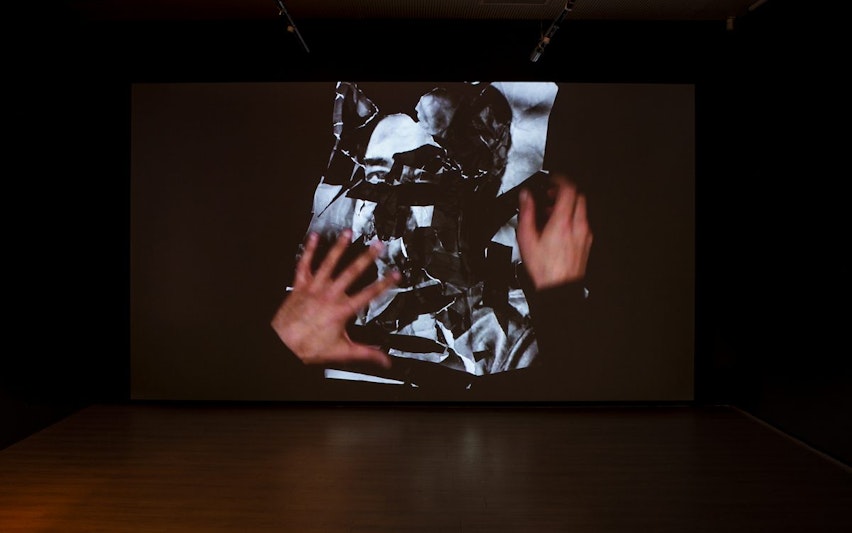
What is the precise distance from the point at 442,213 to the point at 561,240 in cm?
99

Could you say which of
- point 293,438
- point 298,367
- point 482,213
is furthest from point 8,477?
point 482,213

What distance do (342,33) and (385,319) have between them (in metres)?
2.36

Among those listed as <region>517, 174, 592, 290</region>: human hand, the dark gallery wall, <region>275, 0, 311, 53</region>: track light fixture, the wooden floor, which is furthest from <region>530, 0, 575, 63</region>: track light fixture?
the wooden floor

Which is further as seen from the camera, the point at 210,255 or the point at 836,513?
the point at 210,255

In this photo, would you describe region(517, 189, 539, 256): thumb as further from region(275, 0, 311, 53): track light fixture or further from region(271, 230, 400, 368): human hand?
region(275, 0, 311, 53): track light fixture

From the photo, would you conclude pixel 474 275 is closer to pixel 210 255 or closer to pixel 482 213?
pixel 482 213

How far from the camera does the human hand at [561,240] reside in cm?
530

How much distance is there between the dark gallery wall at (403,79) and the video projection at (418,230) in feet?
0.57

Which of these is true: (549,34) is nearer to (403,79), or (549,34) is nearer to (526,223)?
(403,79)

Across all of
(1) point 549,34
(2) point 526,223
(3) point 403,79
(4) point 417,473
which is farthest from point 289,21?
(4) point 417,473

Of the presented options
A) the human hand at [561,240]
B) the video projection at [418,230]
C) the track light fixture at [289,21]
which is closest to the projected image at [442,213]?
the video projection at [418,230]

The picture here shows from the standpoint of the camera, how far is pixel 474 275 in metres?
5.29

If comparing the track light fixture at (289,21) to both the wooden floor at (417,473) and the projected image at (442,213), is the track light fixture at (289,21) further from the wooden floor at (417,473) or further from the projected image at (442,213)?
the wooden floor at (417,473)

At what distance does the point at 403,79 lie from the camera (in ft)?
17.6
